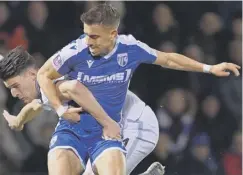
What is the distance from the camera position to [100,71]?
6113 mm

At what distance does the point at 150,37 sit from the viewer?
8961 mm

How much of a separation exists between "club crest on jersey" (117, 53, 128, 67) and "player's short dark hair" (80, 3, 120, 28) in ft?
0.74

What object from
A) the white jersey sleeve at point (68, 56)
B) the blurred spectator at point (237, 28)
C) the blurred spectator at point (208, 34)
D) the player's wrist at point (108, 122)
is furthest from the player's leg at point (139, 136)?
the blurred spectator at point (237, 28)

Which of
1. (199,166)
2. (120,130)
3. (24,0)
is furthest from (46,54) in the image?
(120,130)

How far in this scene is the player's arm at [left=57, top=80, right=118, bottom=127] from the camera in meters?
6.07

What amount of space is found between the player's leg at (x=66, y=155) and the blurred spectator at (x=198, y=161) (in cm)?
282

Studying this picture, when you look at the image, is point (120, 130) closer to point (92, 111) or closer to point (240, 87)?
point (92, 111)

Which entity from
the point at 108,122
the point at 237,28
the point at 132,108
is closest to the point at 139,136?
the point at 132,108

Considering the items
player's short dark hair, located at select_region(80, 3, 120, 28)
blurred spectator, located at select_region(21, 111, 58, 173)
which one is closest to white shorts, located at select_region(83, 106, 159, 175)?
player's short dark hair, located at select_region(80, 3, 120, 28)

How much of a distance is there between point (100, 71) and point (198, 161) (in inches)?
118

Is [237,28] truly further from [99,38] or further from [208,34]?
[99,38]

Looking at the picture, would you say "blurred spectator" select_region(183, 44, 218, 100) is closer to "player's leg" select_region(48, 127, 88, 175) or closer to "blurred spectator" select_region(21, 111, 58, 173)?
"blurred spectator" select_region(21, 111, 58, 173)

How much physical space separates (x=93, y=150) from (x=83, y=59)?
64cm

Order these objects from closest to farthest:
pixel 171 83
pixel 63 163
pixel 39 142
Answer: pixel 63 163
pixel 39 142
pixel 171 83
